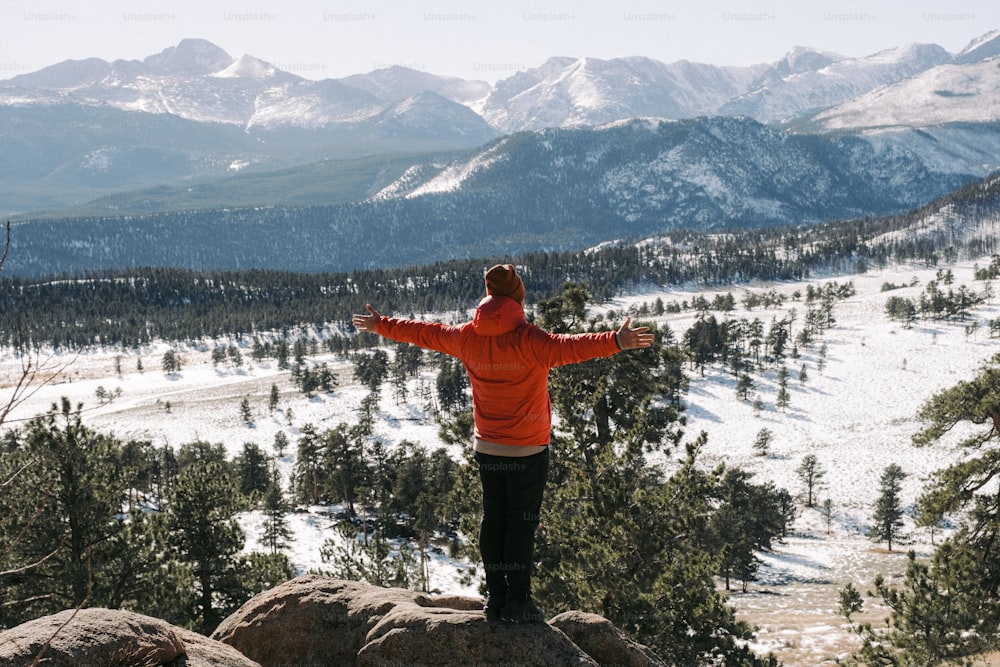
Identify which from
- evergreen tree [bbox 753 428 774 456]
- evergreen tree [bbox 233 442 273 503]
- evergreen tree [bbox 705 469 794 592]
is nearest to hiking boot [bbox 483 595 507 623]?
evergreen tree [bbox 705 469 794 592]

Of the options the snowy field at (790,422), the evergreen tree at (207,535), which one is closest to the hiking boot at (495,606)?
the evergreen tree at (207,535)

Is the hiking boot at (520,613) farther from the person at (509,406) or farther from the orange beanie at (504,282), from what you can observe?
the orange beanie at (504,282)

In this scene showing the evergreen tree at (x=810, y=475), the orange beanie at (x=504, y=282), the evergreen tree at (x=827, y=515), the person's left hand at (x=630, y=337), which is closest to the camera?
the person's left hand at (x=630, y=337)

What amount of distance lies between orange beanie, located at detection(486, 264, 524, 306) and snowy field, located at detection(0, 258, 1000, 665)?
3028 centimetres

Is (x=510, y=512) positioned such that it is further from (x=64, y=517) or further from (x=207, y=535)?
(x=207, y=535)

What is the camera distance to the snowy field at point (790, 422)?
2066 inches

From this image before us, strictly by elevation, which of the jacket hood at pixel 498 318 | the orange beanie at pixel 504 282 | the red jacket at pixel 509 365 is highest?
the orange beanie at pixel 504 282

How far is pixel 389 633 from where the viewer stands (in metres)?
8.05

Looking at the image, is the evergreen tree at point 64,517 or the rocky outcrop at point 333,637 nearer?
the rocky outcrop at point 333,637

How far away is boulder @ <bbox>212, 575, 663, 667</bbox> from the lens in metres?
7.54

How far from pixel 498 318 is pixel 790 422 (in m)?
113

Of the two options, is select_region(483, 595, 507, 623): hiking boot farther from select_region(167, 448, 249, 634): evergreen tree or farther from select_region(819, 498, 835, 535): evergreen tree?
select_region(819, 498, 835, 535): evergreen tree

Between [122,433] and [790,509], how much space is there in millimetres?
103045

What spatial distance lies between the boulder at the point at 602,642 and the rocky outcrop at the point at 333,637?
0.01 meters
